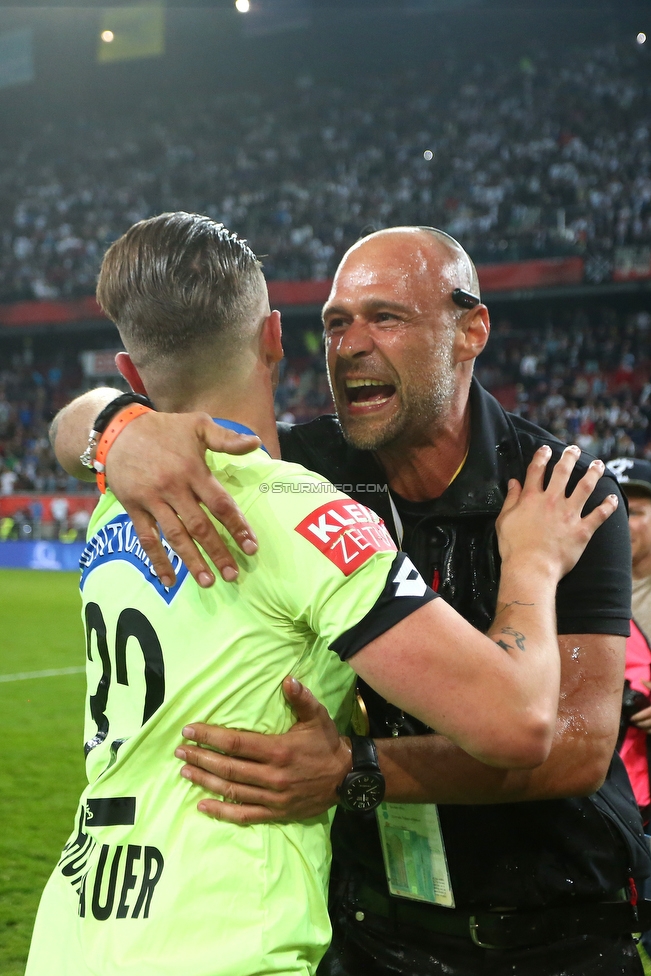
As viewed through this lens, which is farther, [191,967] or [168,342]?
[168,342]

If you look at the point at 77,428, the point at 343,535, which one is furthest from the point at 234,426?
the point at 77,428

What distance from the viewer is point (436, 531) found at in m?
2.26

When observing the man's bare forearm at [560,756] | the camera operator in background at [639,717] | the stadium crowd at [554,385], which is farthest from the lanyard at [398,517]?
the stadium crowd at [554,385]

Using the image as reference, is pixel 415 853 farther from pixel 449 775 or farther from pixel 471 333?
pixel 471 333

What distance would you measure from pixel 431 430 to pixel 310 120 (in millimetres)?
34960

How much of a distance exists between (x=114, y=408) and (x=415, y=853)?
1.19 meters

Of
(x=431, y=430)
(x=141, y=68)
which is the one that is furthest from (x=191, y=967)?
(x=141, y=68)

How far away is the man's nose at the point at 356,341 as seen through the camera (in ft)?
8.00

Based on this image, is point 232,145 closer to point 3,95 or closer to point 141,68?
point 141,68

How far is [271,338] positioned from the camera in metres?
1.83

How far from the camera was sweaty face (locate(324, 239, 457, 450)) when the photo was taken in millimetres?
2412

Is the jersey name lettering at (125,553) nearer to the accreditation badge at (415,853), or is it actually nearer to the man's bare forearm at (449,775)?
the man's bare forearm at (449,775)

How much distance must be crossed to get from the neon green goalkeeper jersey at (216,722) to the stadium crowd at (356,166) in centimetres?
2320

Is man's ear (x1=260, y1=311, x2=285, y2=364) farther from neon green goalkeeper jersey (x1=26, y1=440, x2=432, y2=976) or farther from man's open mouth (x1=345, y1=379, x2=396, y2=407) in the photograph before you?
man's open mouth (x1=345, y1=379, x2=396, y2=407)
